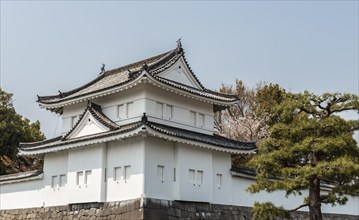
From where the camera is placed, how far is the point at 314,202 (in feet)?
55.2

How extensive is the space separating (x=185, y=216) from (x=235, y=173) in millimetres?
3996

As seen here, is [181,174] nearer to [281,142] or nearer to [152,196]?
[152,196]

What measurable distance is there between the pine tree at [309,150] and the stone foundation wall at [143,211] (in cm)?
308

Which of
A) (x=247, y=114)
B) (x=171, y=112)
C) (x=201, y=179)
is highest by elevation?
(x=247, y=114)

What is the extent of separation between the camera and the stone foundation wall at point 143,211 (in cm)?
1784

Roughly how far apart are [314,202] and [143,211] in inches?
245

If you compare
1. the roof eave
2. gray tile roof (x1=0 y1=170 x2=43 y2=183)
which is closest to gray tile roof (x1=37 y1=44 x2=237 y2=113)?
the roof eave

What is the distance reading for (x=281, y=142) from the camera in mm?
17250

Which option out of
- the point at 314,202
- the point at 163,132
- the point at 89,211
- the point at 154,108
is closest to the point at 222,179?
the point at 154,108

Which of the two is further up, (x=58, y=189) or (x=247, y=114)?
(x=247, y=114)

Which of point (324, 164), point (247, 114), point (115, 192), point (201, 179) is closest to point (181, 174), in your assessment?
point (201, 179)

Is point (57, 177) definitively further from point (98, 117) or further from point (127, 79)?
point (127, 79)

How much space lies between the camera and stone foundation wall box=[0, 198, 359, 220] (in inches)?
703

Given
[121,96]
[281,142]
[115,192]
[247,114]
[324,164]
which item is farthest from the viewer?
[247,114]
